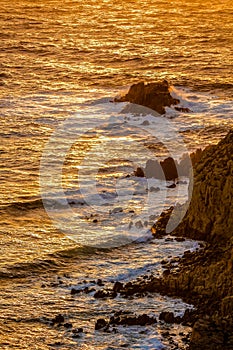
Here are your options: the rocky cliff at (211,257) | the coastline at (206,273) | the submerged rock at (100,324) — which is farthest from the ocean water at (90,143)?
the rocky cliff at (211,257)

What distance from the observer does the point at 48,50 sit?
4962 centimetres

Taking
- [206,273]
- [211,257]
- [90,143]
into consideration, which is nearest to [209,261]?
[211,257]

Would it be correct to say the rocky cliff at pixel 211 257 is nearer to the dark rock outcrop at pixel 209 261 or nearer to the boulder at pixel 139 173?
the dark rock outcrop at pixel 209 261

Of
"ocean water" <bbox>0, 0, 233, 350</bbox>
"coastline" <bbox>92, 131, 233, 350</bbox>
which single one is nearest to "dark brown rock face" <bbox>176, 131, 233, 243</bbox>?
"coastline" <bbox>92, 131, 233, 350</bbox>

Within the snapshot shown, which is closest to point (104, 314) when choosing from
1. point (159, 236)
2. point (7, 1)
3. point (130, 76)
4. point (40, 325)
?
point (40, 325)

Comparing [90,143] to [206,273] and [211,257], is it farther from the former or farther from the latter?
[206,273]

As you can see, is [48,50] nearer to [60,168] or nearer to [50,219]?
[60,168]

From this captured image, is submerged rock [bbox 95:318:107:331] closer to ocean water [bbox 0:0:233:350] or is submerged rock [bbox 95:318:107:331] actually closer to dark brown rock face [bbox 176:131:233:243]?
ocean water [bbox 0:0:233:350]

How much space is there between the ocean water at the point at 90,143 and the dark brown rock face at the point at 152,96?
0.65m

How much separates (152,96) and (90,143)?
16.6ft

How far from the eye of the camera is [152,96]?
36562 millimetres

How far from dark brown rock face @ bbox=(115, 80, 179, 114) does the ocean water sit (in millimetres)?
645

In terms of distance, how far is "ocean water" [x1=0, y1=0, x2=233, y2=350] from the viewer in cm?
1959

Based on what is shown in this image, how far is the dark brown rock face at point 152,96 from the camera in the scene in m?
36.4
